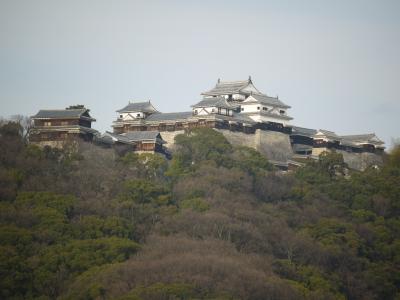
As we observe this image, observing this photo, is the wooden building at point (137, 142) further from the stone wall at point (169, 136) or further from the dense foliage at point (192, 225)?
the stone wall at point (169, 136)

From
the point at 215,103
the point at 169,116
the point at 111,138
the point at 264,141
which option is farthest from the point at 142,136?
the point at 264,141

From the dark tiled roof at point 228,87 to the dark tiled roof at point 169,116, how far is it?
3.72 metres

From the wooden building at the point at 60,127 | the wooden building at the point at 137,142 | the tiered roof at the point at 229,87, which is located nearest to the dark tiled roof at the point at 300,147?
the tiered roof at the point at 229,87

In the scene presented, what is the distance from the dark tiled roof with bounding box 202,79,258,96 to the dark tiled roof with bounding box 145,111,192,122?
146 inches

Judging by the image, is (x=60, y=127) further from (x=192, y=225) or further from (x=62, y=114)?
(x=192, y=225)

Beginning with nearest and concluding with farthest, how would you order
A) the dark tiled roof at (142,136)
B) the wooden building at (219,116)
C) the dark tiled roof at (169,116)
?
the dark tiled roof at (142,136)
the wooden building at (219,116)
the dark tiled roof at (169,116)

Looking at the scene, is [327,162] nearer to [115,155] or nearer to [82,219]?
[115,155]

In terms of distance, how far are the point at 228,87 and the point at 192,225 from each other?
62.5ft

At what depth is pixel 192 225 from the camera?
51531mm

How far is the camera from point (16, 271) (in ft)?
147

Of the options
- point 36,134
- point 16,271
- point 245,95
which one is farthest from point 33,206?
point 245,95

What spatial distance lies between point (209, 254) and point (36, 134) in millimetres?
14738

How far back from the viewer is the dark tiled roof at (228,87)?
68.2 meters

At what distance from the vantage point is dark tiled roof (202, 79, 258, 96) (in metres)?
68.2
